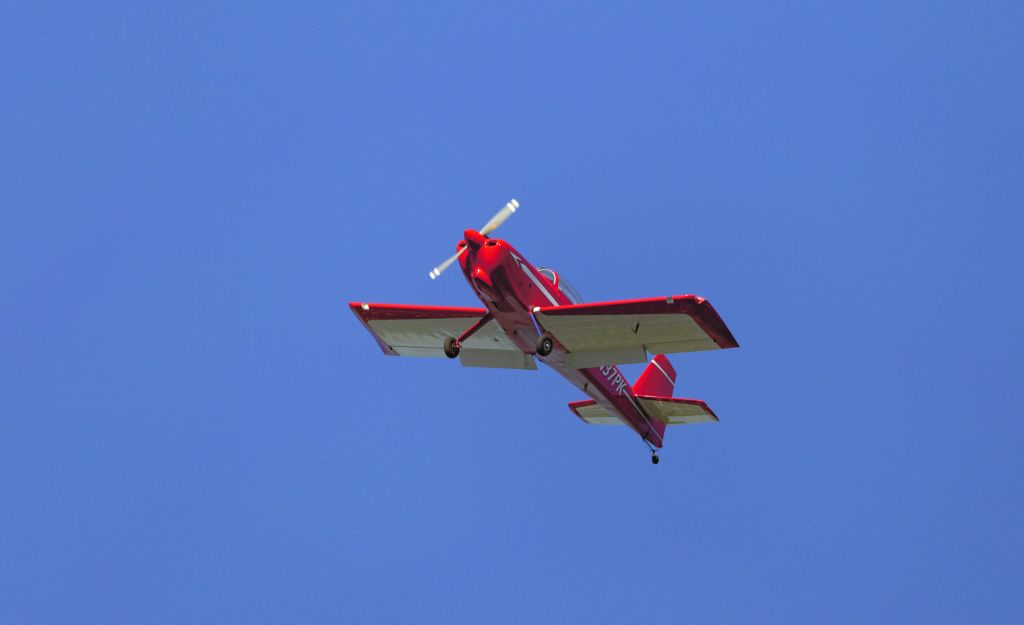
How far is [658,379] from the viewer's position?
105 feet

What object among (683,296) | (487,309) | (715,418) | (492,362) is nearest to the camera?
(683,296)

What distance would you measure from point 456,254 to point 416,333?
4368 mm

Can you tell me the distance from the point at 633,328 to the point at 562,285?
179 centimetres

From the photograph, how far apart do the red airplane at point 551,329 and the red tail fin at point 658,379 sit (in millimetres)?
Result: 1181

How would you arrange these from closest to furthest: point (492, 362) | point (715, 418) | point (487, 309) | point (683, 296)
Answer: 1. point (683, 296)
2. point (487, 309)
3. point (492, 362)
4. point (715, 418)

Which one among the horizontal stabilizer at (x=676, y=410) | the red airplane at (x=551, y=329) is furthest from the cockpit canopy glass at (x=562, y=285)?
the horizontal stabilizer at (x=676, y=410)

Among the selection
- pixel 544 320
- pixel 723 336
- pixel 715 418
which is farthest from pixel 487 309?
pixel 715 418

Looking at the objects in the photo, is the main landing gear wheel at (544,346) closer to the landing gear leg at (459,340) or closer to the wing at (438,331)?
the landing gear leg at (459,340)

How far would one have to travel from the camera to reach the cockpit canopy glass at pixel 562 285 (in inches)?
1030

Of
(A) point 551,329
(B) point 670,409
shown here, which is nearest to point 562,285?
(A) point 551,329

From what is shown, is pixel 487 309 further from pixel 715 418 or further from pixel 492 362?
pixel 715 418

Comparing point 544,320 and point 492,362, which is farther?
point 492,362

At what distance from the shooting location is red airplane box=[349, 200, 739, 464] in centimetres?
2475

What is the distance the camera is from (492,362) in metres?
28.2
